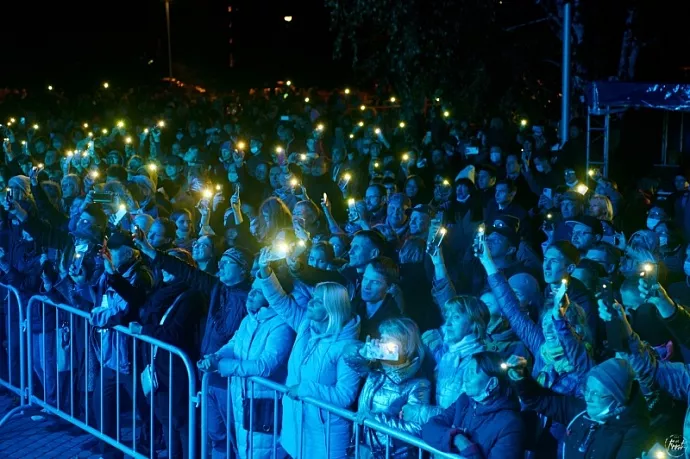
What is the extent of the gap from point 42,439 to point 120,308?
171 cm

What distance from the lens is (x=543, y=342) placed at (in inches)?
215

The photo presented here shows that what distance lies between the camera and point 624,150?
18.2 metres

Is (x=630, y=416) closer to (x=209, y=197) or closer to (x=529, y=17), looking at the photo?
(x=209, y=197)

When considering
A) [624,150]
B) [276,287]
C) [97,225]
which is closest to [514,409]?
[276,287]

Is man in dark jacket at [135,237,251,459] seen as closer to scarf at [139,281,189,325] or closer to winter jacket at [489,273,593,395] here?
scarf at [139,281,189,325]

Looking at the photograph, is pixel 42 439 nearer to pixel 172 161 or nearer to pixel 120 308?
pixel 120 308

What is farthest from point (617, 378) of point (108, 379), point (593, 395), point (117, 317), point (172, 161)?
point (172, 161)

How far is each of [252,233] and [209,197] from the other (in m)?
1.45

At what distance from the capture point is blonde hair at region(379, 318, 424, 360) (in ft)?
16.5

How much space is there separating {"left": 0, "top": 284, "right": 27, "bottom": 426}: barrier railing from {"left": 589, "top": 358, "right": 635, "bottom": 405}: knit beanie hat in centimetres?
532

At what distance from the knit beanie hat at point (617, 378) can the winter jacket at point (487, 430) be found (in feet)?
1.42

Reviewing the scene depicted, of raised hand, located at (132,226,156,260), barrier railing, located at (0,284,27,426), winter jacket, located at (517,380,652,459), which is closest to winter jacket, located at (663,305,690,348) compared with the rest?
winter jacket, located at (517,380,652,459)

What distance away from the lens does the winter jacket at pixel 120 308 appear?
271 inches

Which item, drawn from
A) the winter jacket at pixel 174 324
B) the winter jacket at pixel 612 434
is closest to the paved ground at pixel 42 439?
the winter jacket at pixel 174 324
